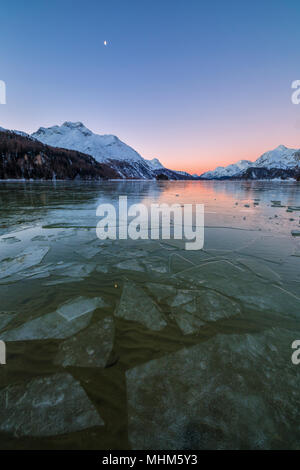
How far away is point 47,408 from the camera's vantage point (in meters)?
1.84

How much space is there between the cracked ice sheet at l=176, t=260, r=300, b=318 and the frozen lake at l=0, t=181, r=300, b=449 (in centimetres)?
→ 3

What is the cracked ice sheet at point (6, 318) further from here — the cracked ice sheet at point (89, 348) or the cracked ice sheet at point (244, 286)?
the cracked ice sheet at point (244, 286)

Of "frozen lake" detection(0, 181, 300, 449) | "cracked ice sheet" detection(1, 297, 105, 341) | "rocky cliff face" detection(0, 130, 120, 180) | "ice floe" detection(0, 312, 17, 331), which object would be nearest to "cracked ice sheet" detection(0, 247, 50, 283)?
"frozen lake" detection(0, 181, 300, 449)

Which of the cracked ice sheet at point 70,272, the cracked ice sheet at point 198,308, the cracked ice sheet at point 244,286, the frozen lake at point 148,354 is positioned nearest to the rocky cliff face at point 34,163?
the cracked ice sheet at point 70,272

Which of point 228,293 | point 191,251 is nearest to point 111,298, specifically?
point 228,293

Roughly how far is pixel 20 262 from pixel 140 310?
3887 millimetres

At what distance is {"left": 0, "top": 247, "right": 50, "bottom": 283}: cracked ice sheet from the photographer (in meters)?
4.39

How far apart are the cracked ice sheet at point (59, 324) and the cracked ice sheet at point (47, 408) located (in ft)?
2.29

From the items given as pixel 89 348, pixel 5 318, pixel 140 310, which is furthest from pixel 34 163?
pixel 89 348

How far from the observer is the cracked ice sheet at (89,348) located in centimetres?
235
